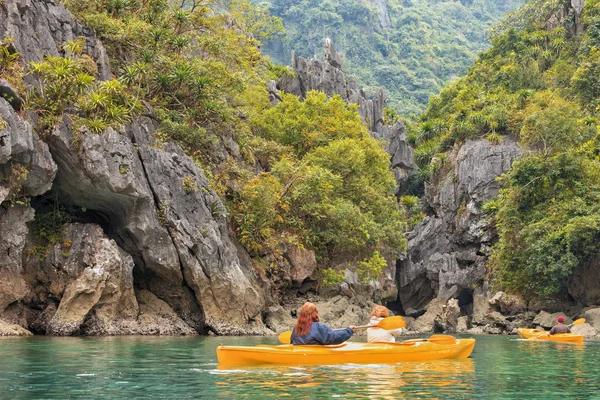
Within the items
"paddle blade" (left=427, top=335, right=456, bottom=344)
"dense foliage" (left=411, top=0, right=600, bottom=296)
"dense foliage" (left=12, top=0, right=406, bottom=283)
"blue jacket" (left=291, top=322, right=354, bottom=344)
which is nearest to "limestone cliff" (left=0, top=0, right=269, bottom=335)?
"dense foliage" (left=12, top=0, right=406, bottom=283)

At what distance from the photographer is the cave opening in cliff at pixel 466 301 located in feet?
154

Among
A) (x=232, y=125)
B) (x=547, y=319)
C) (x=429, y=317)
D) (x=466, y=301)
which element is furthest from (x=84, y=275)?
(x=466, y=301)

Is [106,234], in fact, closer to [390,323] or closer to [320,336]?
[320,336]

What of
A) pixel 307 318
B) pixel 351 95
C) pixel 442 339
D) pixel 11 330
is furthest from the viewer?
pixel 351 95

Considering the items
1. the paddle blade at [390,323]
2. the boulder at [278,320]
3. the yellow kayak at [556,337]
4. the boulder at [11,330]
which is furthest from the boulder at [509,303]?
the paddle blade at [390,323]

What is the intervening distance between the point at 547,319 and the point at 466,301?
1204cm

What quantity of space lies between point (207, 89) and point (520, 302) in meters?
21.6

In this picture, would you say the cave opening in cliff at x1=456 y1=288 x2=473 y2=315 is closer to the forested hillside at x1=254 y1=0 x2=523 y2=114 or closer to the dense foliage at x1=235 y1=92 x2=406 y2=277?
the dense foliage at x1=235 y1=92 x2=406 y2=277

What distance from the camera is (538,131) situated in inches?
1640

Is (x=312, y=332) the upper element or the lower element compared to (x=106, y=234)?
lower

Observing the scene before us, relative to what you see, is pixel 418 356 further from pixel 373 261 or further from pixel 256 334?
pixel 373 261

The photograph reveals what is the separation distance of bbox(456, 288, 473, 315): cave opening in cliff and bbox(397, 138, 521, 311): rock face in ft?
0.27

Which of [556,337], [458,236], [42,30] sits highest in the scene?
[42,30]

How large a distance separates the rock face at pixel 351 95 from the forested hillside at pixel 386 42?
111 feet
